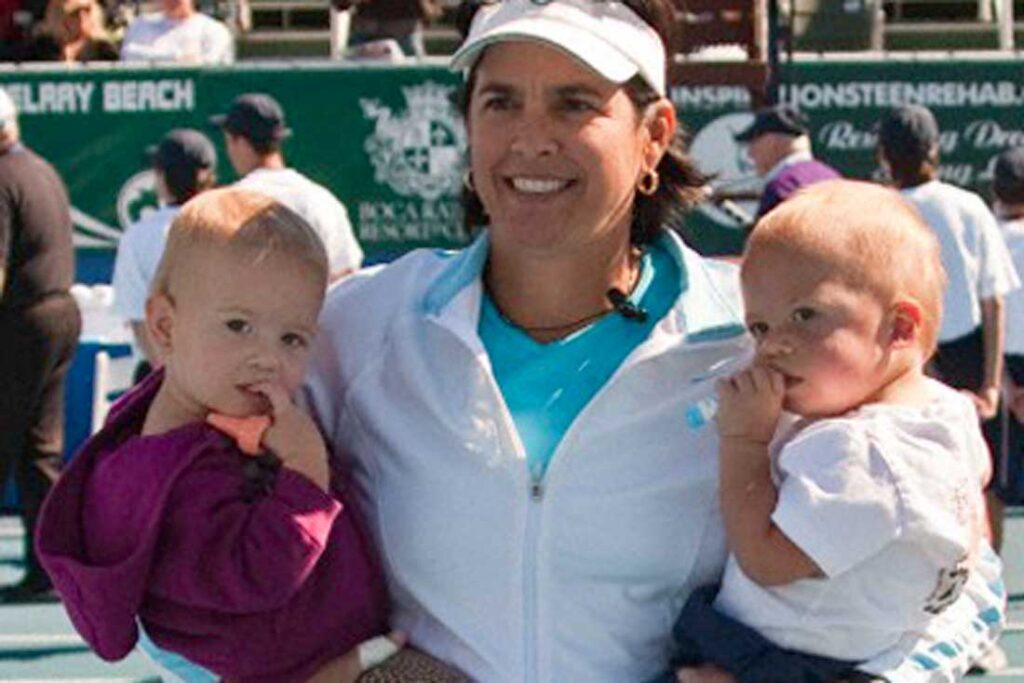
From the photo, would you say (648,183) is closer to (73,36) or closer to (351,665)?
(351,665)

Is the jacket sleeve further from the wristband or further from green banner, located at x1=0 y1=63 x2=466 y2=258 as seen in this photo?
green banner, located at x1=0 y1=63 x2=466 y2=258

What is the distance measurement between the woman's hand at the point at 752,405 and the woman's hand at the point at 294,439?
18.6 inches

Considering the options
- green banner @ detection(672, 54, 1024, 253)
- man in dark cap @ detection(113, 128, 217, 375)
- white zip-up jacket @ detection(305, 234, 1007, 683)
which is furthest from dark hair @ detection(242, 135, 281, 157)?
white zip-up jacket @ detection(305, 234, 1007, 683)

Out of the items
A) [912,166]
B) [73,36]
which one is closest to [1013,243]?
→ [912,166]

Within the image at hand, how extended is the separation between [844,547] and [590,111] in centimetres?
60

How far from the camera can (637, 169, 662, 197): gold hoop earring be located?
10.5 ft

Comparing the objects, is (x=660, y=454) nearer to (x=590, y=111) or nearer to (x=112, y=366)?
(x=590, y=111)

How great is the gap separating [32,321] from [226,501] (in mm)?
6313

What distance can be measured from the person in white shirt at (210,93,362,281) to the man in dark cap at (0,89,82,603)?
26.9 inches

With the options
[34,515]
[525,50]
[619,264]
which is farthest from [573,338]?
[34,515]

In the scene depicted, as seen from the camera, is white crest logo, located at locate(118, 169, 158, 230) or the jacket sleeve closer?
the jacket sleeve

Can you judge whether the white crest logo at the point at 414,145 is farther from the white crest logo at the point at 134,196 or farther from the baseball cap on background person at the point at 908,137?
the baseball cap on background person at the point at 908,137

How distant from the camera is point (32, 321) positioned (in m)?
9.18

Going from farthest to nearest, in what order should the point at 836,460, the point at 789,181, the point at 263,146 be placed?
the point at 263,146, the point at 789,181, the point at 836,460
